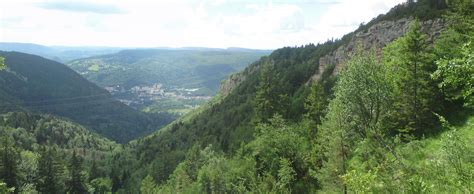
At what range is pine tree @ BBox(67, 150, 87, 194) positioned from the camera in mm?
116375

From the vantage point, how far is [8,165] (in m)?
85.9

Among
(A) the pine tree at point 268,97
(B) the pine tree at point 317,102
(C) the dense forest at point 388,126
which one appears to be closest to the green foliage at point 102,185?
(C) the dense forest at point 388,126

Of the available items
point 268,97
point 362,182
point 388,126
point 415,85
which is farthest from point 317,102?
point 362,182

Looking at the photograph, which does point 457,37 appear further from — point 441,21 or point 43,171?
point 43,171

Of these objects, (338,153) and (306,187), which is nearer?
(338,153)

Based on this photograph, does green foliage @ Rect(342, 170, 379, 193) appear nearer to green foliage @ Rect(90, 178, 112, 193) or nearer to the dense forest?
the dense forest

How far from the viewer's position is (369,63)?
40.0 m

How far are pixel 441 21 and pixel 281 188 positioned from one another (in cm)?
6158

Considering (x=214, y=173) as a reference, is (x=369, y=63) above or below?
above

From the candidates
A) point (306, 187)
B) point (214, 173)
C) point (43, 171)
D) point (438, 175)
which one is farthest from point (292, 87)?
point (438, 175)

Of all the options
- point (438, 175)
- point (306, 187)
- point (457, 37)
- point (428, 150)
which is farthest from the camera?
point (306, 187)

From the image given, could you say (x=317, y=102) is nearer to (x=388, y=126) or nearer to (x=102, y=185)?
(x=388, y=126)

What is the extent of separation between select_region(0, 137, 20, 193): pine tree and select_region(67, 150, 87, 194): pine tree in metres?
27.4

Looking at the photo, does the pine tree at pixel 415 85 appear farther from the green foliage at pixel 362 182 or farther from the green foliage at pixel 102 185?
the green foliage at pixel 102 185
